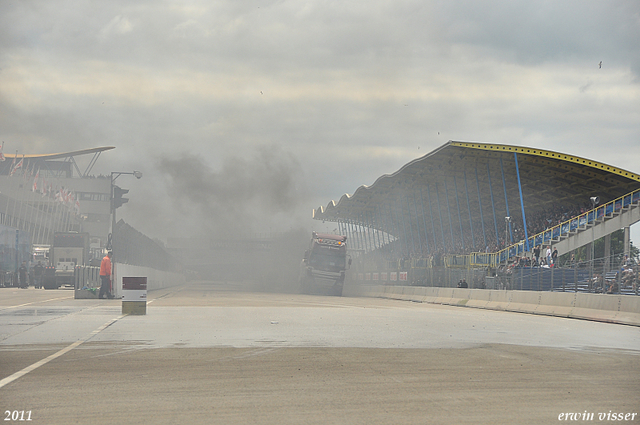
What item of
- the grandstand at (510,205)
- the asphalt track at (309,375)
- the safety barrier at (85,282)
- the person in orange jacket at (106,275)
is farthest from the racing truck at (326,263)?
the asphalt track at (309,375)

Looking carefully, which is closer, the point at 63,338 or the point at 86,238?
the point at 63,338

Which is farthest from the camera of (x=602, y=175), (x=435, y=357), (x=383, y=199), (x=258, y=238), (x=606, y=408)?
(x=258, y=238)

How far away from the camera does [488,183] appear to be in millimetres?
57656

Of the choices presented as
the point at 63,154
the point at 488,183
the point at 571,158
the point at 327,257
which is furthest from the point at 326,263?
the point at 63,154

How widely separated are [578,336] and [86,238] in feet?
131

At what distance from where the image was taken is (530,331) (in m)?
14.7

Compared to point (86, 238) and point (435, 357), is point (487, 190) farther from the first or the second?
point (435, 357)

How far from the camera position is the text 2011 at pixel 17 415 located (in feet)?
18.3

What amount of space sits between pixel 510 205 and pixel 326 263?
2528 centimetres

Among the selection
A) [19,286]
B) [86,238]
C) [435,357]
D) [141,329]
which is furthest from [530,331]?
[19,286]

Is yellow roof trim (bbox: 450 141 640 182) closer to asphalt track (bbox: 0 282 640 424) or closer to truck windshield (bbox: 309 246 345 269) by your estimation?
truck windshield (bbox: 309 246 345 269)

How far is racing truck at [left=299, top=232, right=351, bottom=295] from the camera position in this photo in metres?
44.2

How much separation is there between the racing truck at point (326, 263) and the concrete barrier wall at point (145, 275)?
9584 millimetres

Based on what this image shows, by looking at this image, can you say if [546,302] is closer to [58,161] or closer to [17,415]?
[17,415]
